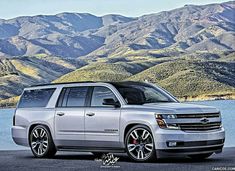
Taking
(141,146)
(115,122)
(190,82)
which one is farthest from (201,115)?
(190,82)

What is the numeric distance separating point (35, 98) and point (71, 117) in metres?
1.51

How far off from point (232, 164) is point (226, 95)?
17880 cm

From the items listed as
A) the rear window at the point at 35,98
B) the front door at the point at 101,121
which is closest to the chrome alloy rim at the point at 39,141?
the rear window at the point at 35,98

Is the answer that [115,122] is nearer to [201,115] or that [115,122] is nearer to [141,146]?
[141,146]

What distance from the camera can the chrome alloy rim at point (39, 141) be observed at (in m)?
14.1

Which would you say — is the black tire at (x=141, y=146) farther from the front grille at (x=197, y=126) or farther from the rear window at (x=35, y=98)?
the rear window at (x=35, y=98)

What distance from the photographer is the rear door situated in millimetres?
13414

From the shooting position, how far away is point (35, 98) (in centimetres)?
1470

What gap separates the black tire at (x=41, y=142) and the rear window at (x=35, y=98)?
600 millimetres

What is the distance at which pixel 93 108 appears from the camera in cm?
1321

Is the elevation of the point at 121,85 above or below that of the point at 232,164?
above

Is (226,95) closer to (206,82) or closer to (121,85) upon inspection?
(206,82)

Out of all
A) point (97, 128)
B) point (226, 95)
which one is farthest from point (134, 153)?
point (226, 95)

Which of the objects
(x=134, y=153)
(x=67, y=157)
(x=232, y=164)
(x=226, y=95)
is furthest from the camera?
(x=226, y=95)
